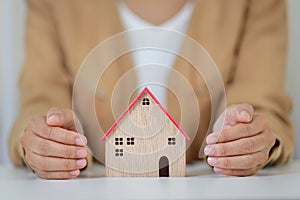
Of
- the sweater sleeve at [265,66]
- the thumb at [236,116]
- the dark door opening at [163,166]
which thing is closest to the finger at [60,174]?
the dark door opening at [163,166]

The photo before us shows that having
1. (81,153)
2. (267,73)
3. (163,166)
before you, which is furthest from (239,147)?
(267,73)

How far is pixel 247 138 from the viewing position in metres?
0.77

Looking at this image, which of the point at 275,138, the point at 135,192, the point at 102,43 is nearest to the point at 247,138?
the point at 275,138

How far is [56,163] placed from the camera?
0.75 metres

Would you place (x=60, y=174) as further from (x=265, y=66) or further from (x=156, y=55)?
(x=265, y=66)

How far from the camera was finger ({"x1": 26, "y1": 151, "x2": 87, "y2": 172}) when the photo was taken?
0.75 metres

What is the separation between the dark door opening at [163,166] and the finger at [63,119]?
0.14m

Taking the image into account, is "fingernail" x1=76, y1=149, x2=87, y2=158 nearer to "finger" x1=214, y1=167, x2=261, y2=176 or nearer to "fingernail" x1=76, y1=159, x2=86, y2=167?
"fingernail" x1=76, y1=159, x2=86, y2=167

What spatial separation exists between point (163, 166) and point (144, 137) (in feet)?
0.17

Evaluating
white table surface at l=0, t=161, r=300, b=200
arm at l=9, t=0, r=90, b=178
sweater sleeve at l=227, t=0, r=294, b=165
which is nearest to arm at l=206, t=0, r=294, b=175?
sweater sleeve at l=227, t=0, r=294, b=165

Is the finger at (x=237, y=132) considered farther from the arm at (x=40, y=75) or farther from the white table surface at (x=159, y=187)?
the arm at (x=40, y=75)

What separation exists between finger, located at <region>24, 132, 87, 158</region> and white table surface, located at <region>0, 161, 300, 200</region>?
0.04m

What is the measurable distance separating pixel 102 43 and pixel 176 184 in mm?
437

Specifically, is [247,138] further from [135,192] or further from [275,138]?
[135,192]
